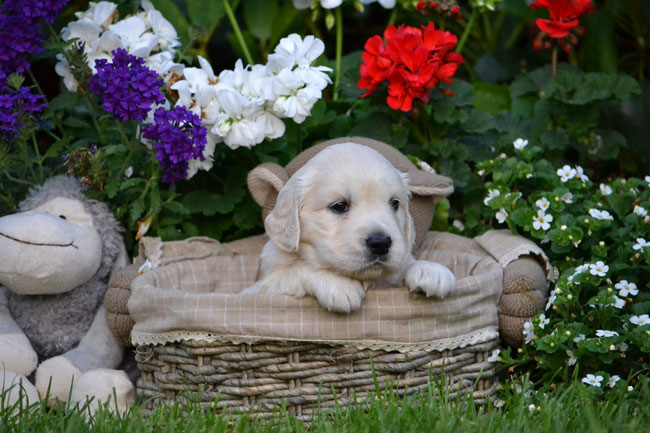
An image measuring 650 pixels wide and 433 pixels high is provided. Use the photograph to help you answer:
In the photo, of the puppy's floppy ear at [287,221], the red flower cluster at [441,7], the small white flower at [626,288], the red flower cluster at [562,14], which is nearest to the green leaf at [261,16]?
the red flower cluster at [441,7]

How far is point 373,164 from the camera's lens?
2.93 metres

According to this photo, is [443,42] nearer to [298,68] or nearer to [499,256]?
[298,68]

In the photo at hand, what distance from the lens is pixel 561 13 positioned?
4.27m

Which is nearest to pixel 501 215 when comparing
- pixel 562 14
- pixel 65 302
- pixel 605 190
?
pixel 605 190

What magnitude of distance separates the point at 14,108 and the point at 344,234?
1.79m

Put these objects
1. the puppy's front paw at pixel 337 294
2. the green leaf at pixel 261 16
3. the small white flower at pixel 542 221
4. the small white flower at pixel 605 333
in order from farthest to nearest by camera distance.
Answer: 1. the green leaf at pixel 261 16
2. the small white flower at pixel 542 221
3. the small white flower at pixel 605 333
4. the puppy's front paw at pixel 337 294

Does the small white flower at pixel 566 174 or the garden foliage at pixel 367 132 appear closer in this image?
the garden foliage at pixel 367 132

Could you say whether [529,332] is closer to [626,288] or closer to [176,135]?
[626,288]

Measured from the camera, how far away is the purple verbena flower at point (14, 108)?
3391mm

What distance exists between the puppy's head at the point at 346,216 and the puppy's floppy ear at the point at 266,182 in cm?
41

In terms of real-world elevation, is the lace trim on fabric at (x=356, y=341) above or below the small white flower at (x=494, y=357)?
above

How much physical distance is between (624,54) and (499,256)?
2802mm

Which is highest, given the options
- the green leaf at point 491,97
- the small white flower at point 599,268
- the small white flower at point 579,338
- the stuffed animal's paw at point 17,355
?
the small white flower at point 599,268

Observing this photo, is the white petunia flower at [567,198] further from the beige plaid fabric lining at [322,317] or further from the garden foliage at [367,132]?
the beige plaid fabric lining at [322,317]
